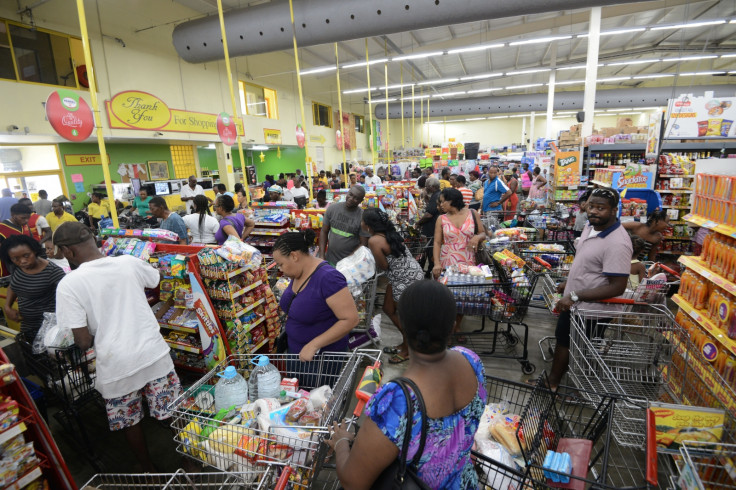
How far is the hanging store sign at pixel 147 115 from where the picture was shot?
10562mm

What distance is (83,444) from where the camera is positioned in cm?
310

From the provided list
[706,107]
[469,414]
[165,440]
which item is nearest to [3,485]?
[165,440]

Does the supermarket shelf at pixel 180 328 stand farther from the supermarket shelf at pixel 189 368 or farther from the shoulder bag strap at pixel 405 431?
the shoulder bag strap at pixel 405 431

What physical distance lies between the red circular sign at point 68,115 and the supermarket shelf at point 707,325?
5.40 metres

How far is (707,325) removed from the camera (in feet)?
8.63

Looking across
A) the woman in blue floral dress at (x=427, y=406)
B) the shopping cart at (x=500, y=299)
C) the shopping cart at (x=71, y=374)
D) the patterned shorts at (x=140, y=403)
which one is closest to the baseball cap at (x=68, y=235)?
the shopping cart at (x=71, y=374)

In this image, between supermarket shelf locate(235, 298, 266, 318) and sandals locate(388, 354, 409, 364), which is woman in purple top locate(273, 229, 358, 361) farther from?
sandals locate(388, 354, 409, 364)

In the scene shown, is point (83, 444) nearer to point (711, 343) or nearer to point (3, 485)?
point (3, 485)

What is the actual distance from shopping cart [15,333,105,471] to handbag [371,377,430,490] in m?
2.55

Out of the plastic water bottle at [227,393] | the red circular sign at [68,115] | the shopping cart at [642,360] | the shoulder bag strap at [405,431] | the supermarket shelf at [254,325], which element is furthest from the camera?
the supermarket shelf at [254,325]

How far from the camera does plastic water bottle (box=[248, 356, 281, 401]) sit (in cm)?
215

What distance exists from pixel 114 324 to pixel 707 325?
4154 mm

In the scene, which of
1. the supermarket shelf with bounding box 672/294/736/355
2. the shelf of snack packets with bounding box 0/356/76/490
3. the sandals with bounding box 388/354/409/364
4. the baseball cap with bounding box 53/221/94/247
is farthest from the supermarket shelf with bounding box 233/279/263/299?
the supermarket shelf with bounding box 672/294/736/355

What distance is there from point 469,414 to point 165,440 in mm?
2981
